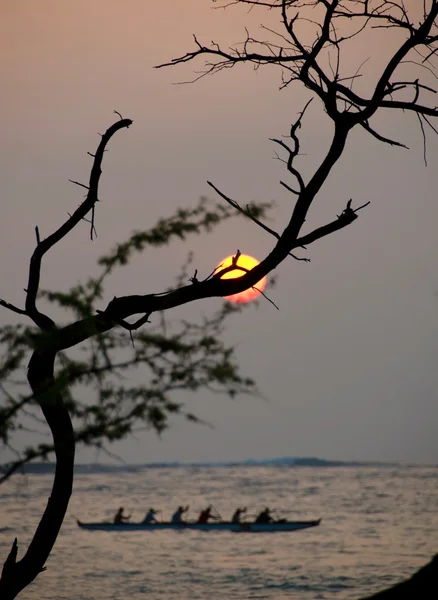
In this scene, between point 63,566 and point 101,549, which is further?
point 101,549

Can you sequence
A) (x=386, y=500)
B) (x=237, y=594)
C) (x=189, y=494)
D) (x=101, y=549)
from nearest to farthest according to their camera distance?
(x=237, y=594) < (x=101, y=549) < (x=386, y=500) < (x=189, y=494)

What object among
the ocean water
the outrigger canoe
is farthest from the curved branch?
the outrigger canoe

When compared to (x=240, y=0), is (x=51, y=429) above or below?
below

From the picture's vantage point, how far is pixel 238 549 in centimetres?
5491

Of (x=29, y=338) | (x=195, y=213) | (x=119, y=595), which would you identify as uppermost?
(x=195, y=213)

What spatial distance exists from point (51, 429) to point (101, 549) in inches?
2123

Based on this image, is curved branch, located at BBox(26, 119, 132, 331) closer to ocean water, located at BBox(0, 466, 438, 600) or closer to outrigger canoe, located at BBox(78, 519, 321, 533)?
ocean water, located at BBox(0, 466, 438, 600)

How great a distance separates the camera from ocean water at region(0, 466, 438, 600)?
38750 millimetres

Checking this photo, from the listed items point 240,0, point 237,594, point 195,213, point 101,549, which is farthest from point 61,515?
point 101,549

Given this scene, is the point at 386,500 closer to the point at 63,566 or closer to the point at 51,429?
the point at 63,566

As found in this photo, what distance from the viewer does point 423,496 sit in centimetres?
9900

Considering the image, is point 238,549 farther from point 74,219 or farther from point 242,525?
point 74,219

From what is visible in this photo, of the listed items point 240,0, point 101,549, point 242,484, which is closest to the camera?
point 240,0

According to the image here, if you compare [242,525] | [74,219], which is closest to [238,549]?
[242,525]
